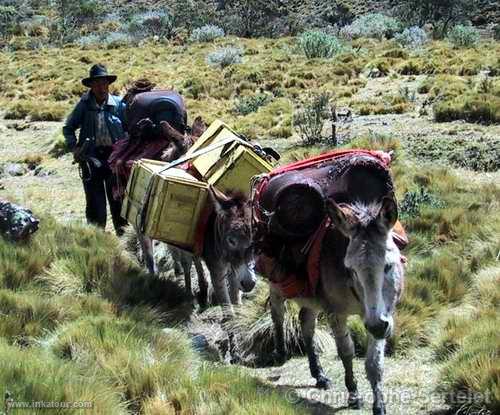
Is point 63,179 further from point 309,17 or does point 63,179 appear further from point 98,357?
point 309,17

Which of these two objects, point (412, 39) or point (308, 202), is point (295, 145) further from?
point (412, 39)

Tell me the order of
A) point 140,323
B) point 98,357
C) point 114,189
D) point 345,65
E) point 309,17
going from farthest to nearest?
point 309,17 < point 345,65 < point 114,189 < point 140,323 < point 98,357

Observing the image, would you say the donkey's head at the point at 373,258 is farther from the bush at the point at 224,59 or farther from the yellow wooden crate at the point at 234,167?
the bush at the point at 224,59

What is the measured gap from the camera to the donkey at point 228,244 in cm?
558

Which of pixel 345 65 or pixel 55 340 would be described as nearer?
pixel 55 340

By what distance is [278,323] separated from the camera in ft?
19.6

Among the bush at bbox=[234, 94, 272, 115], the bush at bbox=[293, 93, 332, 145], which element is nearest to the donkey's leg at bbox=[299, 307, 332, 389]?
the bush at bbox=[293, 93, 332, 145]

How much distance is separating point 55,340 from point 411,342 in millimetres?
3063

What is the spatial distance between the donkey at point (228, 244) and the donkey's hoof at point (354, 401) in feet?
3.82

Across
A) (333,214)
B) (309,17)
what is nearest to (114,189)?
(333,214)

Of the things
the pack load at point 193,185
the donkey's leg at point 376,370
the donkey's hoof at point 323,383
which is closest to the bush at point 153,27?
the pack load at point 193,185

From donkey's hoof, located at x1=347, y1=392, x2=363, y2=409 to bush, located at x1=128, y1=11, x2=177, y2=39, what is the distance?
4654 centimetres

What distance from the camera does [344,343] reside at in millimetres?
4945

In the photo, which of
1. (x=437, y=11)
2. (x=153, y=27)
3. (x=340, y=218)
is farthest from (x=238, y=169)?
(x=437, y=11)
